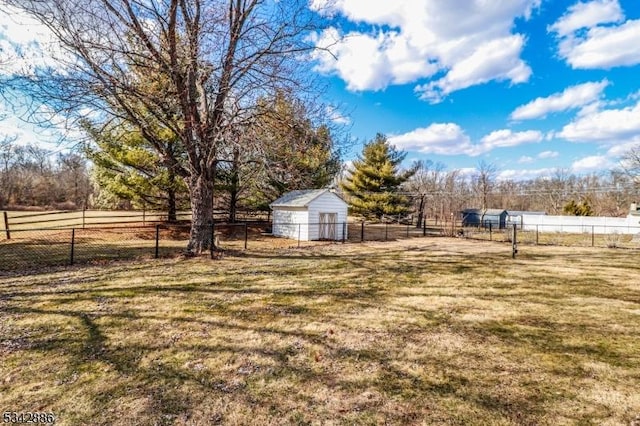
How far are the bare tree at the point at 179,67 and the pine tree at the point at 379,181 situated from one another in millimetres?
20686

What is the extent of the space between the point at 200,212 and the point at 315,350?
23.2ft

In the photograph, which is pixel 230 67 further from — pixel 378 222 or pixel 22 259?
pixel 378 222

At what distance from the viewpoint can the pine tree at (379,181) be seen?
1129 inches

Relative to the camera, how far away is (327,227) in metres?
17.0

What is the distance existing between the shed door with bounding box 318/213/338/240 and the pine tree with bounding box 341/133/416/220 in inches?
477

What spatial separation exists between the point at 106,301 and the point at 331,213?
502 inches

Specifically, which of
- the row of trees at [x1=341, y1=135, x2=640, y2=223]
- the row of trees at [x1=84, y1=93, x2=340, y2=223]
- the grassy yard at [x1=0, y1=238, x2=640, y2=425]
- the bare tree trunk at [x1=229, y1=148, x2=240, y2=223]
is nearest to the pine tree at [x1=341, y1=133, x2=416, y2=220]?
the row of trees at [x1=341, y1=135, x2=640, y2=223]

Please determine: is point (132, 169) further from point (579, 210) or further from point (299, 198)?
point (579, 210)

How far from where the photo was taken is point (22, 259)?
8805 millimetres

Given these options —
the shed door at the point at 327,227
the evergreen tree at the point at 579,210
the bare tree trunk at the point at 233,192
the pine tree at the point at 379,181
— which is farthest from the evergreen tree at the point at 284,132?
the evergreen tree at the point at 579,210

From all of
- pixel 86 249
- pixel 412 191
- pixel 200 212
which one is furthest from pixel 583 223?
pixel 86 249

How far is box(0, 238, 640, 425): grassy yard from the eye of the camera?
103 inches

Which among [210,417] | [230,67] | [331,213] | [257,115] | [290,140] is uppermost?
[230,67]

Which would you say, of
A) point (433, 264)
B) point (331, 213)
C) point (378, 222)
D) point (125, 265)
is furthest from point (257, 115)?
point (378, 222)
